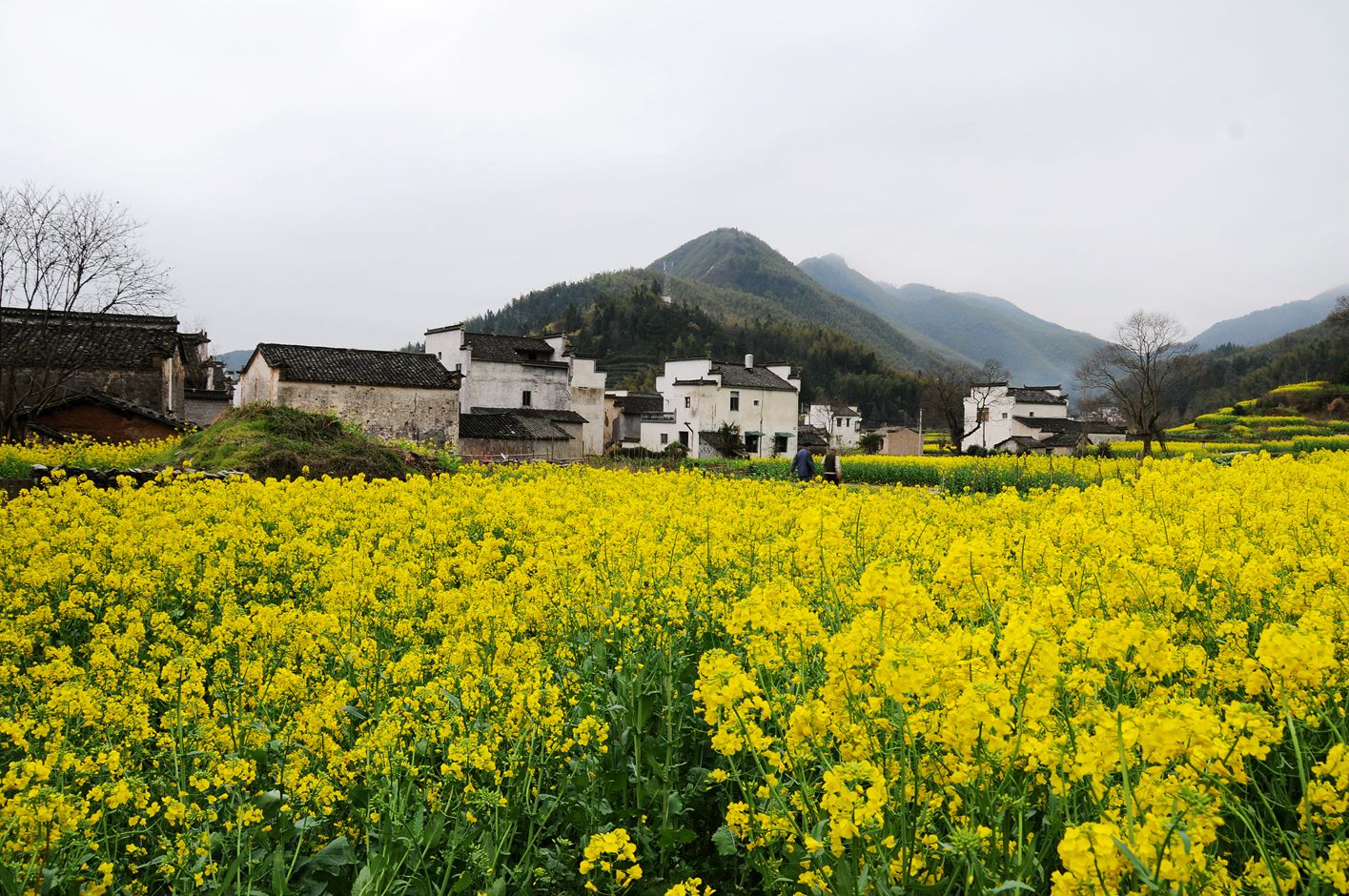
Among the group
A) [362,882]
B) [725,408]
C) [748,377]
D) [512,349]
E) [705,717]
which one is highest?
[512,349]

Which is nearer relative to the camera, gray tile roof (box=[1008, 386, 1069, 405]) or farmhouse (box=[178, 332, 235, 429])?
farmhouse (box=[178, 332, 235, 429])

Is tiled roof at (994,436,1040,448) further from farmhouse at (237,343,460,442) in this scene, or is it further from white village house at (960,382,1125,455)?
farmhouse at (237,343,460,442)

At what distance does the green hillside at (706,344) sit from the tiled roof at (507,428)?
43.7 meters

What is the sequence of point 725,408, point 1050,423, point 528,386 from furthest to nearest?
1. point 1050,423
2. point 725,408
3. point 528,386

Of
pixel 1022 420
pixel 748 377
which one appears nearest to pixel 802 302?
pixel 1022 420

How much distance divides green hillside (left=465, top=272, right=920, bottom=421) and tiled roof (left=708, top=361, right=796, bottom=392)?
→ 102ft

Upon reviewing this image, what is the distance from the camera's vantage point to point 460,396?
4831cm

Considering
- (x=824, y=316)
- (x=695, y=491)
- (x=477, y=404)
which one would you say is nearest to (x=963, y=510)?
(x=695, y=491)

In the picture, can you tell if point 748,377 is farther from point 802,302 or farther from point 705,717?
point 802,302

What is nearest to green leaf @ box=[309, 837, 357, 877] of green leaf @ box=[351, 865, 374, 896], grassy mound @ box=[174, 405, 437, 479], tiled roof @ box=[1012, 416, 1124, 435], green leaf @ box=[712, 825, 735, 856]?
green leaf @ box=[351, 865, 374, 896]

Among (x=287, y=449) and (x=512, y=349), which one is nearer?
(x=287, y=449)

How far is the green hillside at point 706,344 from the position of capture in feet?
327

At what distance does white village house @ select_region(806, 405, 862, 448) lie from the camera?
8231 cm

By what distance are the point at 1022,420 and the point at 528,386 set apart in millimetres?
44278
